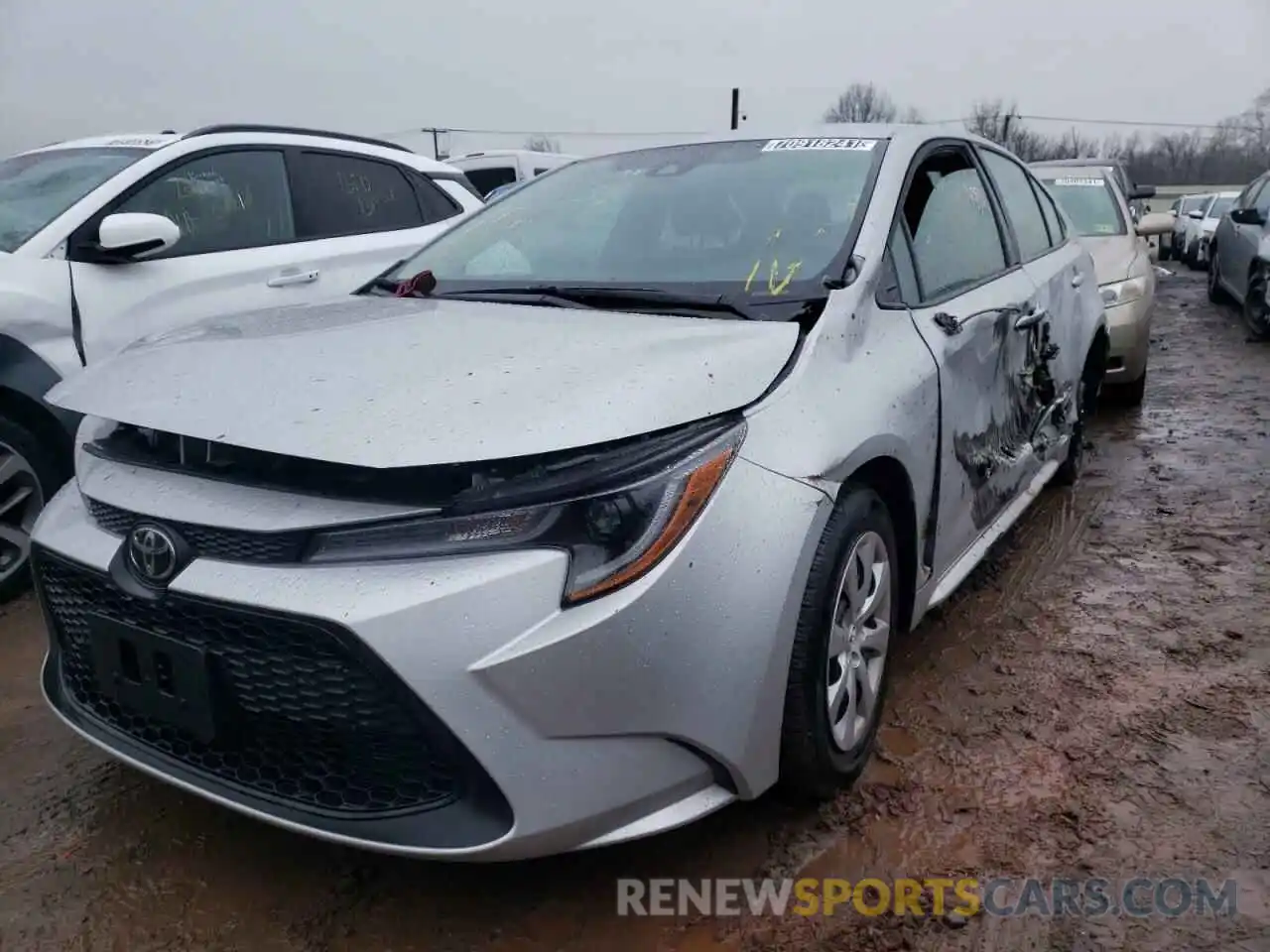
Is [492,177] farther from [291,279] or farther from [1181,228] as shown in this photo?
[1181,228]

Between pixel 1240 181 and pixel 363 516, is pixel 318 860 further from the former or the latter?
pixel 1240 181

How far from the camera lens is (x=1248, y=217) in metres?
9.13

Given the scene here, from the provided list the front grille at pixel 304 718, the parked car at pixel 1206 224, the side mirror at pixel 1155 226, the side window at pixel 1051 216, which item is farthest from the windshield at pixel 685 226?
the parked car at pixel 1206 224

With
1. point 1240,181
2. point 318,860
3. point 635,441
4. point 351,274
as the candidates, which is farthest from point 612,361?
point 1240,181

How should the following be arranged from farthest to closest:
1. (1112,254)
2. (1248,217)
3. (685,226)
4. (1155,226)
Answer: (1248,217) → (1155,226) → (1112,254) → (685,226)

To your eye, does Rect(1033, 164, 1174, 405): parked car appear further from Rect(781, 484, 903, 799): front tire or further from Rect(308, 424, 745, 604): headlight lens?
Rect(308, 424, 745, 604): headlight lens

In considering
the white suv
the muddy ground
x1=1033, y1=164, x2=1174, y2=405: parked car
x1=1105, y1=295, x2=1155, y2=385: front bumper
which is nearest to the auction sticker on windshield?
the muddy ground

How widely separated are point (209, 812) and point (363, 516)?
109 centimetres

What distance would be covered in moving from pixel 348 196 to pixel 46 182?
4.06ft

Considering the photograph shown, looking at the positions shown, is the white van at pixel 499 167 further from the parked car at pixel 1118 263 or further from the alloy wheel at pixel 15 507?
the alloy wheel at pixel 15 507

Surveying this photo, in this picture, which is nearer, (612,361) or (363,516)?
(363,516)

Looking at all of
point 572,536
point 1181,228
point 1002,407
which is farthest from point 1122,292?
point 1181,228

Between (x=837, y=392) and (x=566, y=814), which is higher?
(x=837, y=392)

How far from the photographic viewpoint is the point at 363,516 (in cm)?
171
